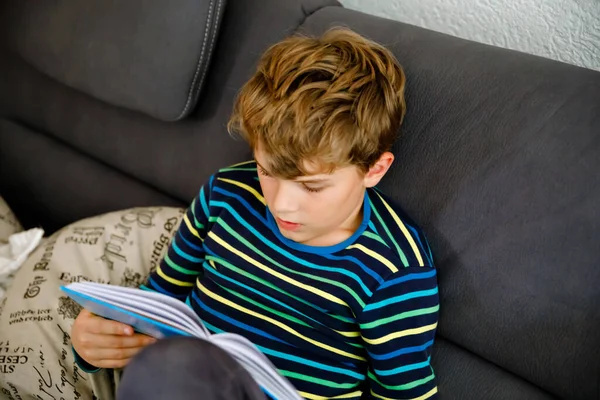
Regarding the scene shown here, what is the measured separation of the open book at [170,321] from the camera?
2.46 feet

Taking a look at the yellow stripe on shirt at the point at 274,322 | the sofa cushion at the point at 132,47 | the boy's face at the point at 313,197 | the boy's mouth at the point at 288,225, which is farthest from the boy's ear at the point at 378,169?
the sofa cushion at the point at 132,47

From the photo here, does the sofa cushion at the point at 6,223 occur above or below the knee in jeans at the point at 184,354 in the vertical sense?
below

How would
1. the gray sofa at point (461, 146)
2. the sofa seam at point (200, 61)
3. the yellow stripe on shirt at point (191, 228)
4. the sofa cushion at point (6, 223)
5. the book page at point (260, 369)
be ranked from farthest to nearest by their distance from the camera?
the sofa cushion at point (6, 223)
the sofa seam at point (200, 61)
the yellow stripe on shirt at point (191, 228)
the gray sofa at point (461, 146)
the book page at point (260, 369)

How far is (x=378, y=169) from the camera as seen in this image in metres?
0.89

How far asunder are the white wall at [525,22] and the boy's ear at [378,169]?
1.26ft

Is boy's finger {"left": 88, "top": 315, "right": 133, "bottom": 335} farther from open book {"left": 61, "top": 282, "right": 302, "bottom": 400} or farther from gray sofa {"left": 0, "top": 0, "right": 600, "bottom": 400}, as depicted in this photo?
gray sofa {"left": 0, "top": 0, "right": 600, "bottom": 400}

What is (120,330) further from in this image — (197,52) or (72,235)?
(197,52)

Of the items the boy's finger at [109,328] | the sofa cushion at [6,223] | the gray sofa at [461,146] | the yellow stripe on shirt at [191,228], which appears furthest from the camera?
the sofa cushion at [6,223]

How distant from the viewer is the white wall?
999 mm

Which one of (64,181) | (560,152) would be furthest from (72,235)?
(560,152)

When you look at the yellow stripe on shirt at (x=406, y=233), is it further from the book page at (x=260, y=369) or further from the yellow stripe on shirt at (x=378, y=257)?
the book page at (x=260, y=369)

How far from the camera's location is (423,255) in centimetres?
91

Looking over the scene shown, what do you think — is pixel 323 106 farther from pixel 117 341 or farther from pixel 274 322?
pixel 117 341

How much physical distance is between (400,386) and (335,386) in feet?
0.37
